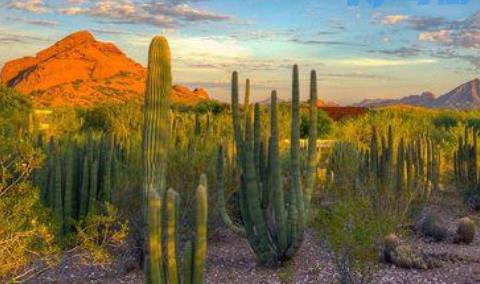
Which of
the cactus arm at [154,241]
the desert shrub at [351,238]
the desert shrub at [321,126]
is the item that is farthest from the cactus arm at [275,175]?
the desert shrub at [321,126]

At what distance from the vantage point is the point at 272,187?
9.30 metres

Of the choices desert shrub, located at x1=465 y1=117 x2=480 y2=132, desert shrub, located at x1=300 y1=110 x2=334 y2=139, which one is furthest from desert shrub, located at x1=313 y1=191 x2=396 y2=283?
desert shrub, located at x1=300 y1=110 x2=334 y2=139

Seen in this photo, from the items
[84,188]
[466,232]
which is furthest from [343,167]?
[84,188]

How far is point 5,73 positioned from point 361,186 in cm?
13684

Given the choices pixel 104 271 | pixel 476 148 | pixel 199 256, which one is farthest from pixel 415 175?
pixel 199 256

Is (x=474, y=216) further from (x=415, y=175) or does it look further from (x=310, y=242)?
(x=310, y=242)

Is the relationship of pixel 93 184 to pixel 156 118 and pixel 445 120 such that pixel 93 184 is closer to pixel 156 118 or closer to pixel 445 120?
pixel 156 118

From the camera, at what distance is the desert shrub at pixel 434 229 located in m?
12.1

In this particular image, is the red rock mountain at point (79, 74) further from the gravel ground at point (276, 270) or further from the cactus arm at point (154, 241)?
the cactus arm at point (154, 241)

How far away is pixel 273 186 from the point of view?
927cm

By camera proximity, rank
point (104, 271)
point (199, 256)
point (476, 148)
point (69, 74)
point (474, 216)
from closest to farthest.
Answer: point (199, 256), point (104, 271), point (474, 216), point (476, 148), point (69, 74)

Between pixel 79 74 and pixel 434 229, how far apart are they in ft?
393

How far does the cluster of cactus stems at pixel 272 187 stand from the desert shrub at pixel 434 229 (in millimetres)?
3639

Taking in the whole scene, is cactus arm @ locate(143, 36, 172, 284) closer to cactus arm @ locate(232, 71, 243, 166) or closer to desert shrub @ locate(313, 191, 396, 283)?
cactus arm @ locate(232, 71, 243, 166)
